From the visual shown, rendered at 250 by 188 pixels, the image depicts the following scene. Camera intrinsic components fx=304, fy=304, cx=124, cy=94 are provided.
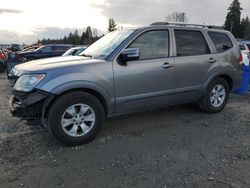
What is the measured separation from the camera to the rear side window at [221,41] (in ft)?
20.9

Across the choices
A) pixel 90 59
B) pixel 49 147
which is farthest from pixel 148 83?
pixel 49 147

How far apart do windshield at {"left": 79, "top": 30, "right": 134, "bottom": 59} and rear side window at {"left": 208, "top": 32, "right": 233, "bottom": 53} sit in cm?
202

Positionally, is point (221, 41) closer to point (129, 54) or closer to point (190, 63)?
point (190, 63)

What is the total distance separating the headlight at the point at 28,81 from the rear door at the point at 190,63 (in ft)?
8.28

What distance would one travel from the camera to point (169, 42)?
18.5 ft

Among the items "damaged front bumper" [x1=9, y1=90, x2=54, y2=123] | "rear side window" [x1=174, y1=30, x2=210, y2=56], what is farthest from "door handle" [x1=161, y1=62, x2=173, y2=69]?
"damaged front bumper" [x1=9, y1=90, x2=54, y2=123]

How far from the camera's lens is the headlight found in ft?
14.4

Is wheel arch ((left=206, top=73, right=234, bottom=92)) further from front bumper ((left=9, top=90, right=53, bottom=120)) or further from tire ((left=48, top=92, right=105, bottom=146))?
front bumper ((left=9, top=90, right=53, bottom=120))

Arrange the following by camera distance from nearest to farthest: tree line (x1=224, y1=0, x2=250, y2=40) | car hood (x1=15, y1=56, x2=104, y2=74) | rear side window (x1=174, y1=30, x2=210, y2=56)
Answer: car hood (x1=15, y1=56, x2=104, y2=74) < rear side window (x1=174, y1=30, x2=210, y2=56) < tree line (x1=224, y1=0, x2=250, y2=40)

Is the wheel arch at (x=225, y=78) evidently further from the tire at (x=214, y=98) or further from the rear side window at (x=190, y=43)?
the rear side window at (x=190, y=43)

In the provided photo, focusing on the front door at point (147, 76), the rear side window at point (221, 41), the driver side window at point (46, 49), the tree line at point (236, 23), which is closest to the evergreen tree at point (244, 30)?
the tree line at point (236, 23)

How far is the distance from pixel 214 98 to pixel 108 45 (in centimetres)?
265

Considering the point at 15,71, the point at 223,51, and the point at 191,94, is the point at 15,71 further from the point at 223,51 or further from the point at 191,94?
the point at 223,51

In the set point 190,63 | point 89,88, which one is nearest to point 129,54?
point 89,88
